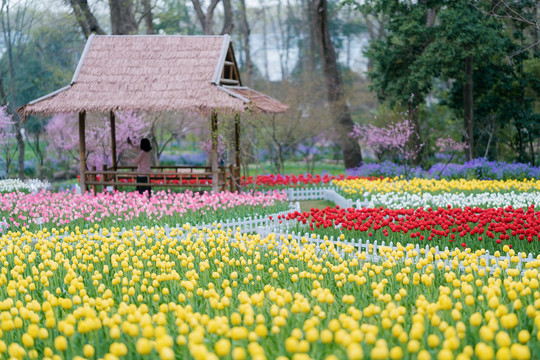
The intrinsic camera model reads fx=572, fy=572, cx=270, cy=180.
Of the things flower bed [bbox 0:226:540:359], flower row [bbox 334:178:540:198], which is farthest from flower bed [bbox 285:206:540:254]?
flower row [bbox 334:178:540:198]

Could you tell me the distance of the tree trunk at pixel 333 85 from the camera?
2255cm

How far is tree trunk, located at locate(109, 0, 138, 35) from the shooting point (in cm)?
2289

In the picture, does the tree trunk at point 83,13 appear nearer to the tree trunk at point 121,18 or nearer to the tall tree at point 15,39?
the tree trunk at point 121,18

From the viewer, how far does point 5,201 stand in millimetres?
11398

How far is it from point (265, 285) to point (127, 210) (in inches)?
263

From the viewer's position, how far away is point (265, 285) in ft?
16.1

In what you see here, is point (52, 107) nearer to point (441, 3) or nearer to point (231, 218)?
point (231, 218)

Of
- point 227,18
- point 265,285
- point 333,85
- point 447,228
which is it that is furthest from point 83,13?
point 265,285

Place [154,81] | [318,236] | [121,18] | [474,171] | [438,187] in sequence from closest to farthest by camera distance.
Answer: [318,236] < [438,187] < [154,81] < [474,171] < [121,18]

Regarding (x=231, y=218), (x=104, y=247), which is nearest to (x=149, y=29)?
(x=231, y=218)

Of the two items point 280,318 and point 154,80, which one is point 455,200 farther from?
point 280,318

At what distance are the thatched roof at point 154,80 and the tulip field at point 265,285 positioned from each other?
3.06 metres

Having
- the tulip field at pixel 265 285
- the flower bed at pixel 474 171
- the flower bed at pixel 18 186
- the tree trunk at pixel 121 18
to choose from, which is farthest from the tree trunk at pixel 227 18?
the tulip field at pixel 265 285

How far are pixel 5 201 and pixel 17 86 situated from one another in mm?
18271
